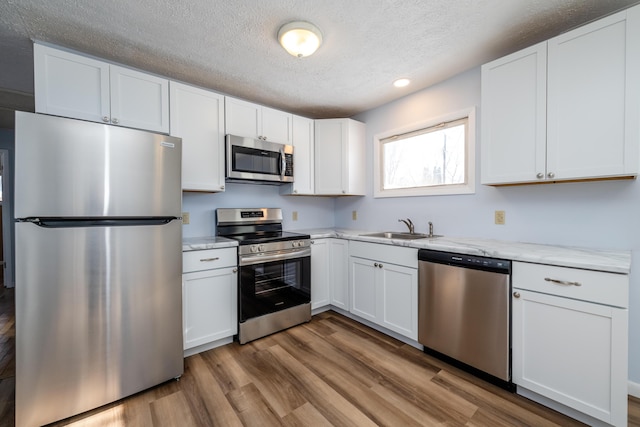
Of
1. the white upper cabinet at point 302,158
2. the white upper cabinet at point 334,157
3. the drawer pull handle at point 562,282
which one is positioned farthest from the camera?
the white upper cabinet at point 334,157

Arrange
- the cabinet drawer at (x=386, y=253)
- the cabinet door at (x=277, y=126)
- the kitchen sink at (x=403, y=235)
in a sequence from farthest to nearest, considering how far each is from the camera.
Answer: the cabinet door at (x=277, y=126)
the kitchen sink at (x=403, y=235)
the cabinet drawer at (x=386, y=253)

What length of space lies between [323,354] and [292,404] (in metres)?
0.57

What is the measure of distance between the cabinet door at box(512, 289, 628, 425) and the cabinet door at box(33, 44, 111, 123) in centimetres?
305

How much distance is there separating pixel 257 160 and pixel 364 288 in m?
1.65

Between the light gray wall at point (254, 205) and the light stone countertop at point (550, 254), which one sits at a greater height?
the light gray wall at point (254, 205)

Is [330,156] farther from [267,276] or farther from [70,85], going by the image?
[70,85]

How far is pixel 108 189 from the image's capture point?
5.00ft

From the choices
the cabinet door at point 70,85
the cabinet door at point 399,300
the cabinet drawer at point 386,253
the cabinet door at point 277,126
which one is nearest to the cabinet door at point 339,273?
the cabinet drawer at point 386,253

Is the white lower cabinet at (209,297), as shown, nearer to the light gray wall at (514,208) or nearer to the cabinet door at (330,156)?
the cabinet door at (330,156)

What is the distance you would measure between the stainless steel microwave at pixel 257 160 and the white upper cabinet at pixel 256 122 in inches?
4.0

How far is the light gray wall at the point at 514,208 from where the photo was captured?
1.60 m

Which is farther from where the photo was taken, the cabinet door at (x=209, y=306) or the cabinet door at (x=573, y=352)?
the cabinet door at (x=209, y=306)

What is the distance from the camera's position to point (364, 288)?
8.39ft

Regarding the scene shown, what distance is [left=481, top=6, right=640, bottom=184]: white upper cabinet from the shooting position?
142cm
